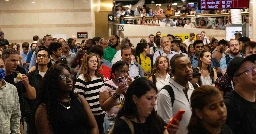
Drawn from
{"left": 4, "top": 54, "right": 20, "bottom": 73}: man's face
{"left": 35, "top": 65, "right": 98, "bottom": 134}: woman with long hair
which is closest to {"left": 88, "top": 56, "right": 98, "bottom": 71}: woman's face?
{"left": 4, "top": 54, "right": 20, "bottom": 73}: man's face

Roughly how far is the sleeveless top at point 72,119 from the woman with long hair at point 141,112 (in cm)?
92

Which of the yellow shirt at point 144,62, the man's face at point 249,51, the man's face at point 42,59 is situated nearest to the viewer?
the man's face at point 42,59

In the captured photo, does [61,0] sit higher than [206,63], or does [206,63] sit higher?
[61,0]

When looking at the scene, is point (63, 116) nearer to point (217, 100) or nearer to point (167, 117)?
point (167, 117)

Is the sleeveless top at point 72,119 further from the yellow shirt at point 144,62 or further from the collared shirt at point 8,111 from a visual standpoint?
the yellow shirt at point 144,62

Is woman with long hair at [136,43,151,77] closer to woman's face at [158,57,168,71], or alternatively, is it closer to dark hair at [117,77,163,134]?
woman's face at [158,57,168,71]

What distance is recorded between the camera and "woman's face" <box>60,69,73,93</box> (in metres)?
5.23

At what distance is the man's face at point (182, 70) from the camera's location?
559cm

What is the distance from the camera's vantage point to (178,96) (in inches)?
215

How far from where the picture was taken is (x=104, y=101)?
7.00m

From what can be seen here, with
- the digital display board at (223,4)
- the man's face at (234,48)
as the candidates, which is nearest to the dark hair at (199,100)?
the man's face at (234,48)

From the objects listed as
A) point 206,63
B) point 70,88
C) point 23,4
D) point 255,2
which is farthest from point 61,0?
point 70,88

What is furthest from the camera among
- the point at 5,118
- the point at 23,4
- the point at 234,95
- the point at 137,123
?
the point at 23,4

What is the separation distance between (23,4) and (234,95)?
19.7 m
